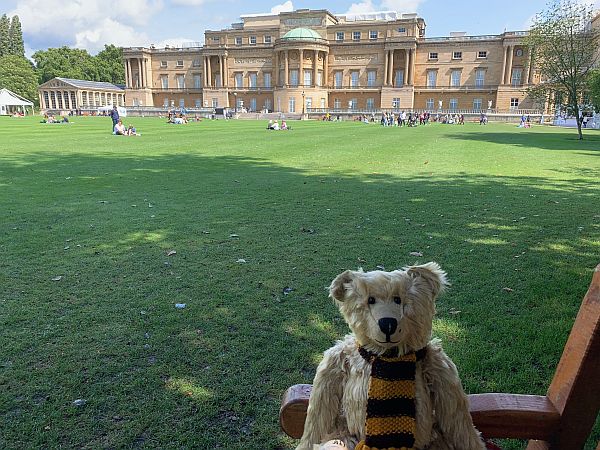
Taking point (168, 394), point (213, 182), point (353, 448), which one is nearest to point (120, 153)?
point (213, 182)

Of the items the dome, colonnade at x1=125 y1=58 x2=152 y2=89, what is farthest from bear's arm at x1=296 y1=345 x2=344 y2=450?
colonnade at x1=125 y1=58 x2=152 y2=89

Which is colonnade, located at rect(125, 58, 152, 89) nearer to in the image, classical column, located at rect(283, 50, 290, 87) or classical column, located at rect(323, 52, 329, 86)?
classical column, located at rect(283, 50, 290, 87)

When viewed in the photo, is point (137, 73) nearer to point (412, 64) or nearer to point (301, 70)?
point (301, 70)

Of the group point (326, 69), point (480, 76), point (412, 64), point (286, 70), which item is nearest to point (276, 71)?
point (286, 70)

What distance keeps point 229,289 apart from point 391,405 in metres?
3.23

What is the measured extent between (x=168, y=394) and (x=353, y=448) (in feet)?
5.88

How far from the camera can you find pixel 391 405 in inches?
58.4

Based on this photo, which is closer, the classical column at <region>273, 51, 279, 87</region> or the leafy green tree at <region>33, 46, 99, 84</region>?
the classical column at <region>273, 51, 279, 87</region>

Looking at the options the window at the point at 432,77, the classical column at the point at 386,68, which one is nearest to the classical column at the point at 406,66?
the classical column at the point at 386,68

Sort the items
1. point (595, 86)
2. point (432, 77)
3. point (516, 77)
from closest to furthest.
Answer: point (595, 86) → point (516, 77) → point (432, 77)

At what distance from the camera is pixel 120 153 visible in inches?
→ 680

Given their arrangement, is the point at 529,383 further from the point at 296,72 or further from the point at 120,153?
the point at 296,72

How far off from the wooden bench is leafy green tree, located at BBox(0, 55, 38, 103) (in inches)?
4244

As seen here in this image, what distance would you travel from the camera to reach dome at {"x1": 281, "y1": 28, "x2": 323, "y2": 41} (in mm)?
80312
